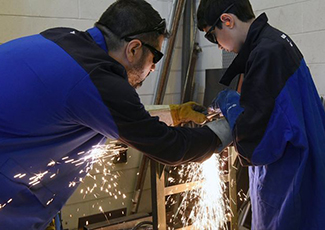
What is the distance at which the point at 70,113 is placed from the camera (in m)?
1.39

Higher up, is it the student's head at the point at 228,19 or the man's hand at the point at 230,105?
the student's head at the point at 228,19

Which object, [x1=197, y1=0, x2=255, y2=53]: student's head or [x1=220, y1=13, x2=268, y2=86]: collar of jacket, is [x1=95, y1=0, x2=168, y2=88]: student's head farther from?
[x1=220, y1=13, x2=268, y2=86]: collar of jacket

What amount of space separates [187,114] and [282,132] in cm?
62

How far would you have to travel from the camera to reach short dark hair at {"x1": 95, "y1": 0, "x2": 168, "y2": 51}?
162cm

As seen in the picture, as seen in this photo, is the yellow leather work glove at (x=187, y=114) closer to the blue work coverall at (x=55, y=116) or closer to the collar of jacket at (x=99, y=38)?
the blue work coverall at (x=55, y=116)

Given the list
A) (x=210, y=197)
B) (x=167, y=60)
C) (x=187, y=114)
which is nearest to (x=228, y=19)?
(x=187, y=114)

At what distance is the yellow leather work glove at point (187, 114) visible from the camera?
6.41 feet

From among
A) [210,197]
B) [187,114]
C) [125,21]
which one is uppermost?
[125,21]

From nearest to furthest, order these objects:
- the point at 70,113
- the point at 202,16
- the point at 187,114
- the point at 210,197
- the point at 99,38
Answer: the point at 70,113 → the point at 99,38 → the point at 202,16 → the point at 187,114 → the point at 210,197

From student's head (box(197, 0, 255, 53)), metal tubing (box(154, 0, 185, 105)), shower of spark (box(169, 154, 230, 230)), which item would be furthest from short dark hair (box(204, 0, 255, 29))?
metal tubing (box(154, 0, 185, 105))

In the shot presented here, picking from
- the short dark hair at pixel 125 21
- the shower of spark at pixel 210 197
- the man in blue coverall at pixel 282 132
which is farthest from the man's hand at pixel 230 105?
the shower of spark at pixel 210 197

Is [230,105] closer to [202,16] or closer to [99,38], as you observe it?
[202,16]

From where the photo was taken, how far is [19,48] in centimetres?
145

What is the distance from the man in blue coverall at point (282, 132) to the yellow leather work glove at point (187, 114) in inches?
14.2
